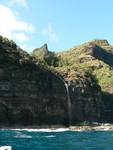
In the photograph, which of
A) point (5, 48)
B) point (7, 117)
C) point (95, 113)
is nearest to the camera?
point (7, 117)

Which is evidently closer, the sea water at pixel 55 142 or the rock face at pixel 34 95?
the sea water at pixel 55 142

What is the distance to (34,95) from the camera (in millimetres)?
74812

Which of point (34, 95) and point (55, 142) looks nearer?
point (55, 142)

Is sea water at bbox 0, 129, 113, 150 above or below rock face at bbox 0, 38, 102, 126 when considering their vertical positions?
below

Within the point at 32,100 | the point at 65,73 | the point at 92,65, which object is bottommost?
the point at 32,100

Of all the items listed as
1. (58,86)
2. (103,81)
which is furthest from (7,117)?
(103,81)

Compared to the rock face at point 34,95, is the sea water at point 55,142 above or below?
below

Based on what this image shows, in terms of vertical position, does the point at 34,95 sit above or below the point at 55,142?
above

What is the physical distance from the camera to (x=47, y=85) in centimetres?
8012

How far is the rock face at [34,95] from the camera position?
6962cm

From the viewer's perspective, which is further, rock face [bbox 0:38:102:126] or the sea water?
rock face [bbox 0:38:102:126]

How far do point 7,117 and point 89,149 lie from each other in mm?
44311

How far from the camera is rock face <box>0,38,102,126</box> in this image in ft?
228

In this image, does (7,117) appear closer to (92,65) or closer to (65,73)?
(65,73)
